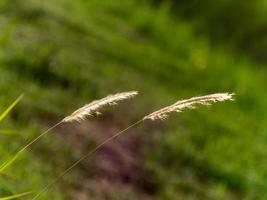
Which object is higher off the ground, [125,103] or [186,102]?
[125,103]

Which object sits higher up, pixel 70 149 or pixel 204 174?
pixel 204 174

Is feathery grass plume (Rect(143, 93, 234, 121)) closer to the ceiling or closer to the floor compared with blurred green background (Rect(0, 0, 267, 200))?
closer to the floor

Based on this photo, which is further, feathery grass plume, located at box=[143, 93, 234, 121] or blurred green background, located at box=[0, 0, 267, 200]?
blurred green background, located at box=[0, 0, 267, 200]

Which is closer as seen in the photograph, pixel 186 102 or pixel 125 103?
pixel 186 102

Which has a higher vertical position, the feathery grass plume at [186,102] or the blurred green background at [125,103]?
the blurred green background at [125,103]

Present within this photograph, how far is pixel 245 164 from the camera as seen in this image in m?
6.88

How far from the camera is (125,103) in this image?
729cm

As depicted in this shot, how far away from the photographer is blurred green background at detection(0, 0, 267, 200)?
554 cm

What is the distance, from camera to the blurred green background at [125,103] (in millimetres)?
5539

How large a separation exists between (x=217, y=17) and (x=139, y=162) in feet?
17.7

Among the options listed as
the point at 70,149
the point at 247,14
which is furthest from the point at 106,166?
the point at 247,14

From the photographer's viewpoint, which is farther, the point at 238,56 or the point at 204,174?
the point at 238,56

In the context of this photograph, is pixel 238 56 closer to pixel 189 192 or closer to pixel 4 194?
pixel 189 192

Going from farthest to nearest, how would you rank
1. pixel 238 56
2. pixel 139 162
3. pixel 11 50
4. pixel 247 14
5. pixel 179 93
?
pixel 247 14 → pixel 238 56 → pixel 179 93 → pixel 11 50 → pixel 139 162
